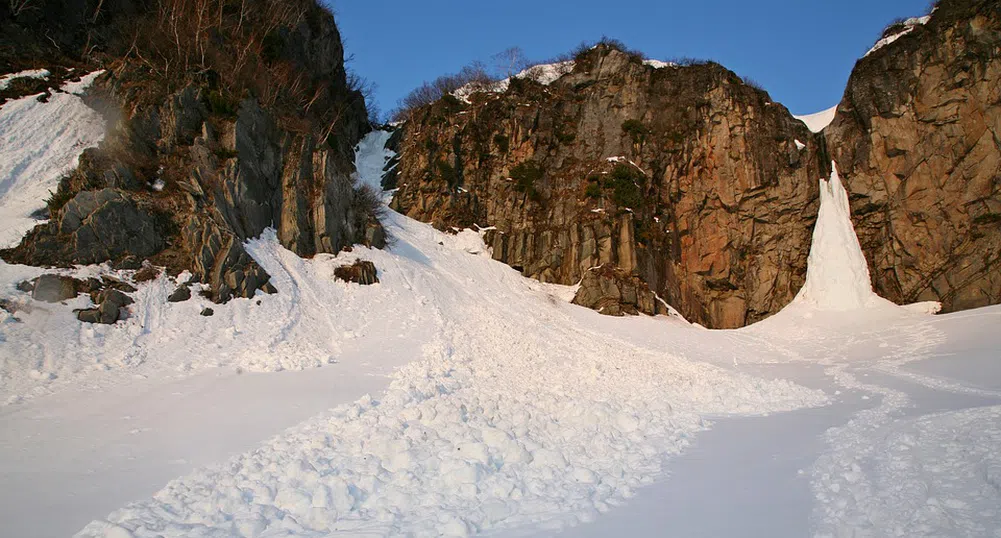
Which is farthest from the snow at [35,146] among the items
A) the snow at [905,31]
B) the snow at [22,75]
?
the snow at [905,31]

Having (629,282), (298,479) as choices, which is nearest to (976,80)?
(629,282)

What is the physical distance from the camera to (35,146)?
1572cm

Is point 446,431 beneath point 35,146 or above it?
beneath

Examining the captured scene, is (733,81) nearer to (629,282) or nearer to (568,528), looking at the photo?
(629,282)

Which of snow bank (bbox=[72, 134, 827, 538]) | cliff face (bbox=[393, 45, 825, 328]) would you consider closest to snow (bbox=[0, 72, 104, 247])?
snow bank (bbox=[72, 134, 827, 538])

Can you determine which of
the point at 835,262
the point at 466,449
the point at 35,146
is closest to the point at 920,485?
the point at 466,449

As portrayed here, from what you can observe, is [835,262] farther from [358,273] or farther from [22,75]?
[22,75]

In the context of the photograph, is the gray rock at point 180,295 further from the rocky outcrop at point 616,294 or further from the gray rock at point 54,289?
the rocky outcrop at point 616,294

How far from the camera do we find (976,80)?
2492 cm

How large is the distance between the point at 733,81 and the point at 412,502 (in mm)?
35866

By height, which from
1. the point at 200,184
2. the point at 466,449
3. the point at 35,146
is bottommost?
the point at 466,449

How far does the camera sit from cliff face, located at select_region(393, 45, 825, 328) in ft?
96.5

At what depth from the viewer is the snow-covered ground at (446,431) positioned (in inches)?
194

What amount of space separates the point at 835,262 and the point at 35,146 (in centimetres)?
3820
